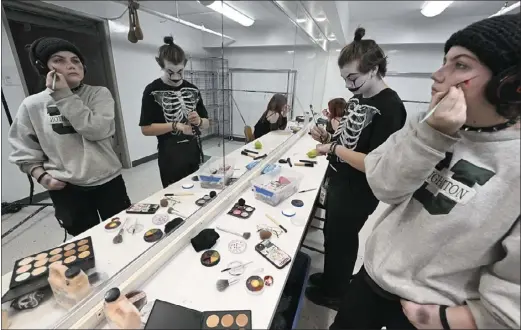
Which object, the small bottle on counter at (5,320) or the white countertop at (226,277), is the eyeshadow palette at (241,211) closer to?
the white countertop at (226,277)

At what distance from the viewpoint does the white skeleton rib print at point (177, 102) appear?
3.29 ft

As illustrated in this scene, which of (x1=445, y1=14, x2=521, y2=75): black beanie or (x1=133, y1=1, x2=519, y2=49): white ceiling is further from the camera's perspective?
(x1=133, y1=1, x2=519, y2=49): white ceiling

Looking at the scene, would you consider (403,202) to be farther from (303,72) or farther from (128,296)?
(303,72)

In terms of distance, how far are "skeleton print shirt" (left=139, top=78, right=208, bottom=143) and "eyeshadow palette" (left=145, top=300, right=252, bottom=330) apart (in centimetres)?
71

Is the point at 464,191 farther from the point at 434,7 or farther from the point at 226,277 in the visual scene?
the point at 226,277

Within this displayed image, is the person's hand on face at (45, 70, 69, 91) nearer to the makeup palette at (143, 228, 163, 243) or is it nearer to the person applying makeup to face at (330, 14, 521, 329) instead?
the makeup palette at (143, 228, 163, 243)

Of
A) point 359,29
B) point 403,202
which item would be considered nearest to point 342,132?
point 359,29

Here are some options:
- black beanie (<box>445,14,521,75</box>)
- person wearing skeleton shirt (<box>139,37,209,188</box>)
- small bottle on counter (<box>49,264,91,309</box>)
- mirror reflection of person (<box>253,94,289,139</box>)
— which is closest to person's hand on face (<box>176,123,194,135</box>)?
person wearing skeleton shirt (<box>139,37,209,188</box>)

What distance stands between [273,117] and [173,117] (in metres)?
1.41

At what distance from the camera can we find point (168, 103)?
3.37 ft

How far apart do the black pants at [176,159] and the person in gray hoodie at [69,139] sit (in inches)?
7.7

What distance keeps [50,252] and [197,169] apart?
72cm

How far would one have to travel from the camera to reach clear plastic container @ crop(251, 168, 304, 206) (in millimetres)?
1224

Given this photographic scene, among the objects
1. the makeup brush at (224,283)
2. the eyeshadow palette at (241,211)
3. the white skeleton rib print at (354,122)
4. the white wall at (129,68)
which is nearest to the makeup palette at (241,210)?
the eyeshadow palette at (241,211)
